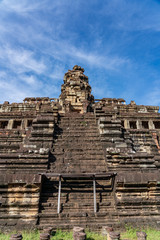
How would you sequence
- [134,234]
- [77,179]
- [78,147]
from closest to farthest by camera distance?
[134,234], [77,179], [78,147]

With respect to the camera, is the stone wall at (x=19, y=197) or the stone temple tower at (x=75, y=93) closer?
the stone wall at (x=19, y=197)

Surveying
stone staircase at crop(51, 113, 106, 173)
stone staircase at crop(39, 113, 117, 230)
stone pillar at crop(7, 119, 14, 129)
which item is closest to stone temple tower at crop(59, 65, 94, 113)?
stone staircase at crop(51, 113, 106, 173)

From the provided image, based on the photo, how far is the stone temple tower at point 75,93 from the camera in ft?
63.4

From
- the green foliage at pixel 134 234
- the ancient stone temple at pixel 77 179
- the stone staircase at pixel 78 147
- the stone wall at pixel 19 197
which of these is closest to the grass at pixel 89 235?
the green foliage at pixel 134 234

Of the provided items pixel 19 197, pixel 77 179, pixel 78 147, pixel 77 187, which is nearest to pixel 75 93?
pixel 78 147

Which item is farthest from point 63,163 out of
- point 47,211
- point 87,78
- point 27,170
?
point 87,78

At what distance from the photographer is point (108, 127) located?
12.8 metres

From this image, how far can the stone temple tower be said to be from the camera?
19325 millimetres

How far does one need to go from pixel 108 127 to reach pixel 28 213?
24.4 feet

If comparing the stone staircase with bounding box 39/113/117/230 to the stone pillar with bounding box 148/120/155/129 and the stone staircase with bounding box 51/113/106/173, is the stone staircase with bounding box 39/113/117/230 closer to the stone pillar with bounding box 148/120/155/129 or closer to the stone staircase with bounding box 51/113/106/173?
the stone staircase with bounding box 51/113/106/173

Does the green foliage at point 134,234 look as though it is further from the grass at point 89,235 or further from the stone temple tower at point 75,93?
the stone temple tower at point 75,93

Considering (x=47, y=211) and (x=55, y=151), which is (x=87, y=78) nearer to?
(x=55, y=151)

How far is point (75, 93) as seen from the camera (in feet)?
69.9

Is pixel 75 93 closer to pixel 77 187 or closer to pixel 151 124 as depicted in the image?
pixel 151 124
